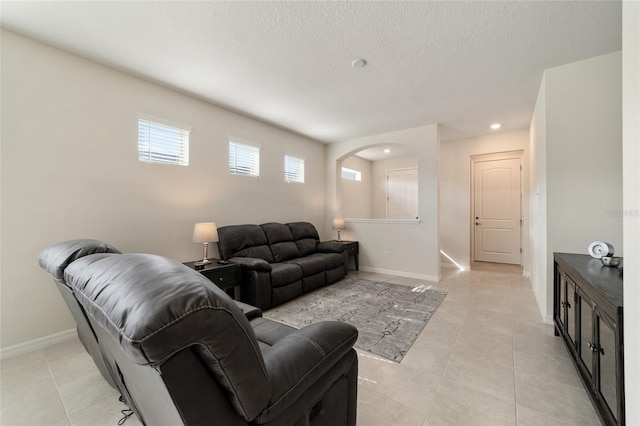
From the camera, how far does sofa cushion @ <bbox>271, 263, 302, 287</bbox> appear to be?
3.30 meters

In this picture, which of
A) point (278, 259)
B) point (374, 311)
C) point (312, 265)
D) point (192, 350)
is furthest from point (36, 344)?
point (374, 311)

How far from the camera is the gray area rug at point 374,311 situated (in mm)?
2408

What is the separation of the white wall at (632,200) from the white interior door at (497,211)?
516cm

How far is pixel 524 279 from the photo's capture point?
4395mm

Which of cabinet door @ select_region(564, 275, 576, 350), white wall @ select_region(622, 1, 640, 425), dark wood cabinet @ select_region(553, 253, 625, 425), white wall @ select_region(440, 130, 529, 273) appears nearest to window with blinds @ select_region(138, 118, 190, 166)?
white wall @ select_region(622, 1, 640, 425)

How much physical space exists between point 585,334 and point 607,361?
1.39 feet

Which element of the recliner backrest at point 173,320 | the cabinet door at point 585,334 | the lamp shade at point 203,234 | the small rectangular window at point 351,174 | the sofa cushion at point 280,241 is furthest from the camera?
the small rectangular window at point 351,174

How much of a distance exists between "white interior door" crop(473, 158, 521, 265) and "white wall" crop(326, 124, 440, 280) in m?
1.98

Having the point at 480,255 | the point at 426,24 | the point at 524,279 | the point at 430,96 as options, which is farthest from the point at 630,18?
the point at 480,255

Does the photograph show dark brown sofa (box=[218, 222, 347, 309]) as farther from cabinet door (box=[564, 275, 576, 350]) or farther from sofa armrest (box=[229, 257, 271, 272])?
cabinet door (box=[564, 275, 576, 350])

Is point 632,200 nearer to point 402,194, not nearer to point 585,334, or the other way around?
point 585,334

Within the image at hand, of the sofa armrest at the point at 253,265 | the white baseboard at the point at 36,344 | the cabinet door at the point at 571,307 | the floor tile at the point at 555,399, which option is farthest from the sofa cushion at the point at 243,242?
the cabinet door at the point at 571,307

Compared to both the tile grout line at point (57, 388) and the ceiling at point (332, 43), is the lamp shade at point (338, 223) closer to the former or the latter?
the ceiling at point (332, 43)

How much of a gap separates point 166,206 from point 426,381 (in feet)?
10.2
